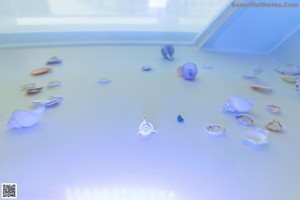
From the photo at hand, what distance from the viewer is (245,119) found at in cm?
83

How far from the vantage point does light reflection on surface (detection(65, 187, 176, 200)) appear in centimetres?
56

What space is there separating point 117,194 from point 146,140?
0.70ft

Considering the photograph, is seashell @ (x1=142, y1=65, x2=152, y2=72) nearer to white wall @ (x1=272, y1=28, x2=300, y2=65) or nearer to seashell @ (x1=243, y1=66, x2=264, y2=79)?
seashell @ (x1=243, y1=66, x2=264, y2=79)

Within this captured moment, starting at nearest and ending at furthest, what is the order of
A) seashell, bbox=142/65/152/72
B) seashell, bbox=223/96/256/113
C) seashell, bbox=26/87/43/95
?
seashell, bbox=223/96/256/113 < seashell, bbox=26/87/43/95 < seashell, bbox=142/65/152/72

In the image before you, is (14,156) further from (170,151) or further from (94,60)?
(94,60)

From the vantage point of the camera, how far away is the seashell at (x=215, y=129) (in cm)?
76

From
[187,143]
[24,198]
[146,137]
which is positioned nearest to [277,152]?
[187,143]

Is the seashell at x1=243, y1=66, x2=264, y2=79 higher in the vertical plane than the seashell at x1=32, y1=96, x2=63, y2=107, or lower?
higher

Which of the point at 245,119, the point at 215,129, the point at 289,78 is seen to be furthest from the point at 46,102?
the point at 289,78

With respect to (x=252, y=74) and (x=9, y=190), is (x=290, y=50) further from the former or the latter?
(x=9, y=190)

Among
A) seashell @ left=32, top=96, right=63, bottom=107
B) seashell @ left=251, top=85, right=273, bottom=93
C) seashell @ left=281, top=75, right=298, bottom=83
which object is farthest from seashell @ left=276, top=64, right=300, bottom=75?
seashell @ left=32, top=96, right=63, bottom=107

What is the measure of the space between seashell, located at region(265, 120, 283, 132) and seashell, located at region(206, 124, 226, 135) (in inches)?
6.3

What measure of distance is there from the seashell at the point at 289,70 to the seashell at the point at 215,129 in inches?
27.3

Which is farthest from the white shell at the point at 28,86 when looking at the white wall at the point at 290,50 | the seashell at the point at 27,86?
the white wall at the point at 290,50
